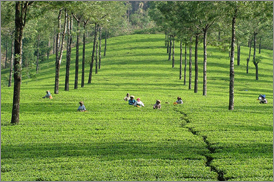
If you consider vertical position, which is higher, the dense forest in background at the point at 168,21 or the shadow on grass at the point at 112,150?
the dense forest in background at the point at 168,21

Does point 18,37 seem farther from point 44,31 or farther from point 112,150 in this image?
point 44,31

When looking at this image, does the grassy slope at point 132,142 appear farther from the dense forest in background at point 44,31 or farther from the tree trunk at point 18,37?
the dense forest in background at point 44,31

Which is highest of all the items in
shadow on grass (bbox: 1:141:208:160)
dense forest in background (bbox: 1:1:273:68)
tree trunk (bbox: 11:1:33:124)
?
dense forest in background (bbox: 1:1:273:68)

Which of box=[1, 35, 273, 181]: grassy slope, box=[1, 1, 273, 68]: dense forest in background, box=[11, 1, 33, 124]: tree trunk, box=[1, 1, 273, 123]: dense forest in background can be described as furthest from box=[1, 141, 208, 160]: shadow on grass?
box=[1, 1, 273, 68]: dense forest in background

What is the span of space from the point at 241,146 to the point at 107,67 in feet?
282

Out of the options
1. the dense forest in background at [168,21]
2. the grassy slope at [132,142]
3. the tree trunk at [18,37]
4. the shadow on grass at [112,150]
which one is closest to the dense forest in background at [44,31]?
the dense forest in background at [168,21]

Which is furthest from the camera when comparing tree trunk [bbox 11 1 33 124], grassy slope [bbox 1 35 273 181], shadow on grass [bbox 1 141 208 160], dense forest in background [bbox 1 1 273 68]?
dense forest in background [bbox 1 1 273 68]

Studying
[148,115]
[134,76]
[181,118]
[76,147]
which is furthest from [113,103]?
[134,76]

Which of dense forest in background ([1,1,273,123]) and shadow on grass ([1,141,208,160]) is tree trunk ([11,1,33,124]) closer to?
dense forest in background ([1,1,273,123])

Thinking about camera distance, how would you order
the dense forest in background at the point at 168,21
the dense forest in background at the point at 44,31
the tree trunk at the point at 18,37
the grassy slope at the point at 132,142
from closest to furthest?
the grassy slope at the point at 132,142 → the tree trunk at the point at 18,37 → the dense forest in background at the point at 168,21 → the dense forest in background at the point at 44,31

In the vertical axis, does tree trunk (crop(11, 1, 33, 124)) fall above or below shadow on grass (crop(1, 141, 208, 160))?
above

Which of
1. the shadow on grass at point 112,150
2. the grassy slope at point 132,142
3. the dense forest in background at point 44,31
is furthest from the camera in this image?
the dense forest in background at point 44,31

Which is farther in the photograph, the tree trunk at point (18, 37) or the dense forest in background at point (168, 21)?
the dense forest in background at point (168, 21)

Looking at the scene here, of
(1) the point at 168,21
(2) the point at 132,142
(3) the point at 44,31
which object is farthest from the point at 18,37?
(3) the point at 44,31
